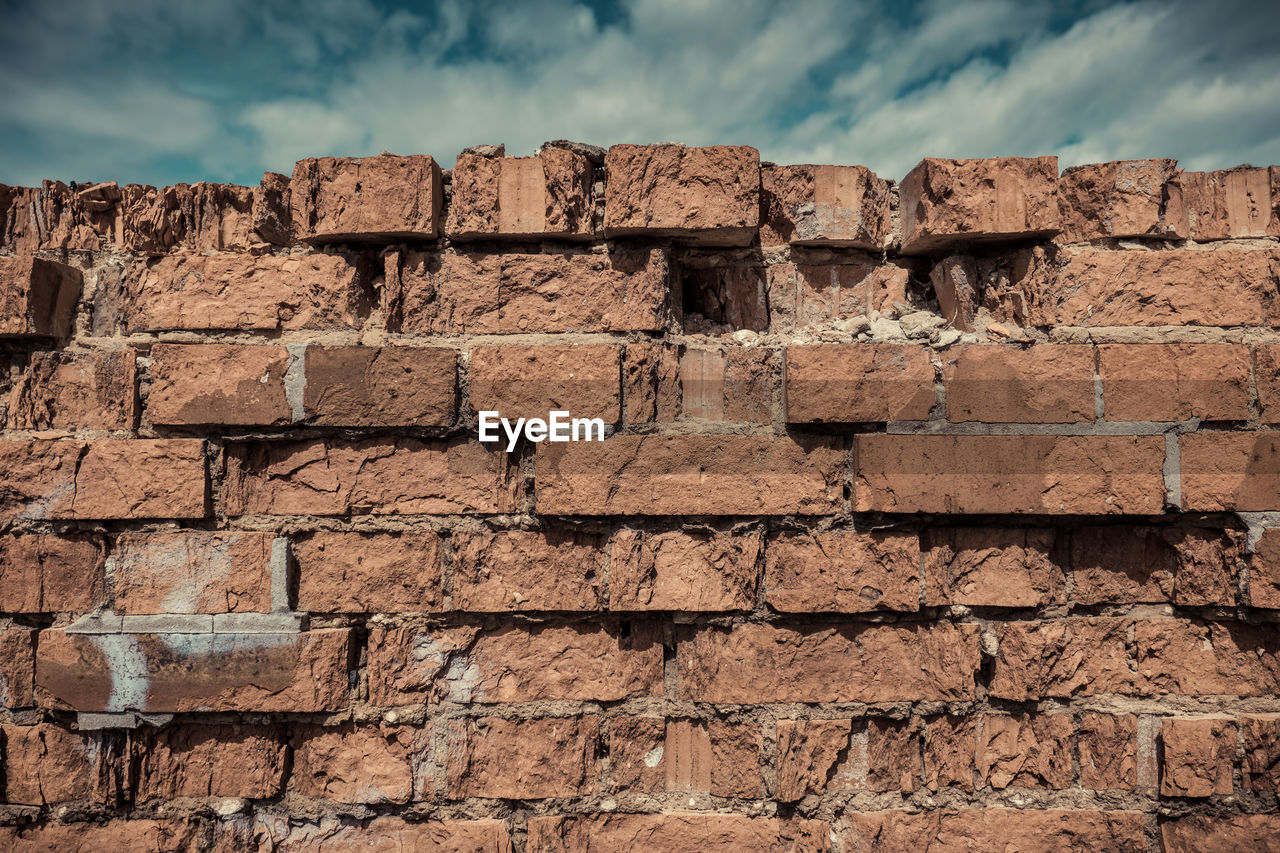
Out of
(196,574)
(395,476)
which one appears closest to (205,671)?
(196,574)

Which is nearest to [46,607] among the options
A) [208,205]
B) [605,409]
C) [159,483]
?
[159,483]

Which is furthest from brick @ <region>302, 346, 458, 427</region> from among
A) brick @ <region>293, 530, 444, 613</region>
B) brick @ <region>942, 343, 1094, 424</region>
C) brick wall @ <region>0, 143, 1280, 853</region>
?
brick @ <region>942, 343, 1094, 424</region>

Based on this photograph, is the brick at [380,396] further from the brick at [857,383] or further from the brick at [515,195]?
the brick at [857,383]

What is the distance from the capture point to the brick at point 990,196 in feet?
4.16

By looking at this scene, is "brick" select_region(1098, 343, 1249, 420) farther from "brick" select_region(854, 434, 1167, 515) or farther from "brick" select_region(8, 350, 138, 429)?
"brick" select_region(8, 350, 138, 429)

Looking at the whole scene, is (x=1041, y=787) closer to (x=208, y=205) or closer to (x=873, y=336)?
(x=873, y=336)

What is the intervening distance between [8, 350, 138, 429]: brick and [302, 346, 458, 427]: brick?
0.35 m

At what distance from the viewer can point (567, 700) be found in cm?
129

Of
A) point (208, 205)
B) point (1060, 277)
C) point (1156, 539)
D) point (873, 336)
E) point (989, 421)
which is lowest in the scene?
→ point (1156, 539)

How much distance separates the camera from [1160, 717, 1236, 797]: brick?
4.21 feet

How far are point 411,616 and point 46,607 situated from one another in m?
0.67

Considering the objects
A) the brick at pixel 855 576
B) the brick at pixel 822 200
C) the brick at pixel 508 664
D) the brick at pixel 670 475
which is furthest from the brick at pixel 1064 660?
the brick at pixel 822 200

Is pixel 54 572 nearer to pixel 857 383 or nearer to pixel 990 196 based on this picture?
pixel 857 383

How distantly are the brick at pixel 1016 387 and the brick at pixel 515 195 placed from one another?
2.49ft
